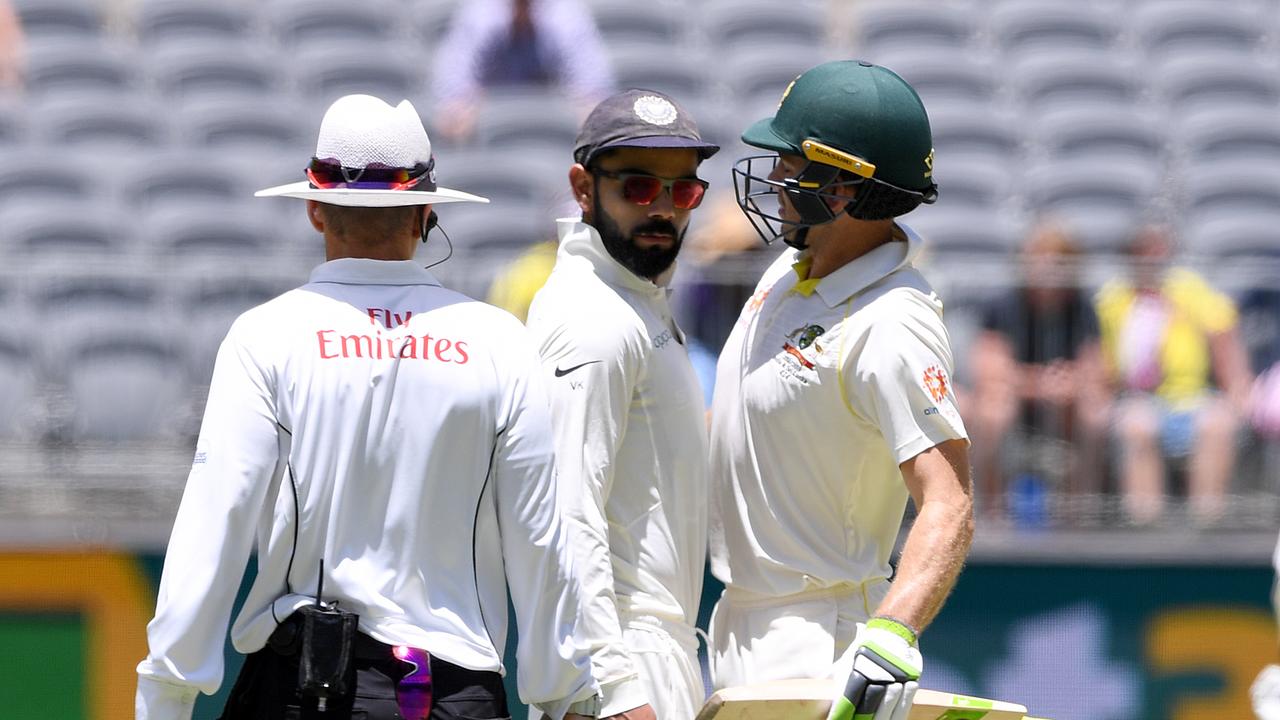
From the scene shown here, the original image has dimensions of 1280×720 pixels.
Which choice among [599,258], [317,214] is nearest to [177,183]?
[599,258]

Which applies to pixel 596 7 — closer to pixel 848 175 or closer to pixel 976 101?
pixel 976 101

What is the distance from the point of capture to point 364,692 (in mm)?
3107

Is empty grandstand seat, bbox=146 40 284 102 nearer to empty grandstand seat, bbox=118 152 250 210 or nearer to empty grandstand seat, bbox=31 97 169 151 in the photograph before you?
empty grandstand seat, bbox=31 97 169 151

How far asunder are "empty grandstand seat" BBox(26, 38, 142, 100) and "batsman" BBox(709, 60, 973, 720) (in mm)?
6506

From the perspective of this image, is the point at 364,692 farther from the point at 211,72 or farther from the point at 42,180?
the point at 211,72

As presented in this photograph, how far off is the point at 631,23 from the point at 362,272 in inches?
290

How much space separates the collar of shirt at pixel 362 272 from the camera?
10.6 feet

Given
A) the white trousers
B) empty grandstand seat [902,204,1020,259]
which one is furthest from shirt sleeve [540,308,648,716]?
empty grandstand seat [902,204,1020,259]

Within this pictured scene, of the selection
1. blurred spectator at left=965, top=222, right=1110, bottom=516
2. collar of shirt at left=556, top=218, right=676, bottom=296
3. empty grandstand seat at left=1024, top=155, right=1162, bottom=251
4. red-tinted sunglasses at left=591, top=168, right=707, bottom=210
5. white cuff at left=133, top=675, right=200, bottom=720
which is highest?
red-tinted sunglasses at left=591, top=168, right=707, bottom=210

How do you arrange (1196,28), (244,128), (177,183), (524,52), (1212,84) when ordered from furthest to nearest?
(1196,28)
(1212,84)
(524,52)
(244,128)
(177,183)

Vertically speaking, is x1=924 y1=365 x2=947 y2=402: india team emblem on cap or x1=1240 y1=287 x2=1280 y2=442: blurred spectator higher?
x1=924 y1=365 x2=947 y2=402: india team emblem on cap

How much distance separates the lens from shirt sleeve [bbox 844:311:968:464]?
137 inches

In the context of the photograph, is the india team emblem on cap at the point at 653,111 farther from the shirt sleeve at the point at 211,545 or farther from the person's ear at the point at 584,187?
the shirt sleeve at the point at 211,545

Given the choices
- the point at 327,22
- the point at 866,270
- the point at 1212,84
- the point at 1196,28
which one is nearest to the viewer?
the point at 866,270
